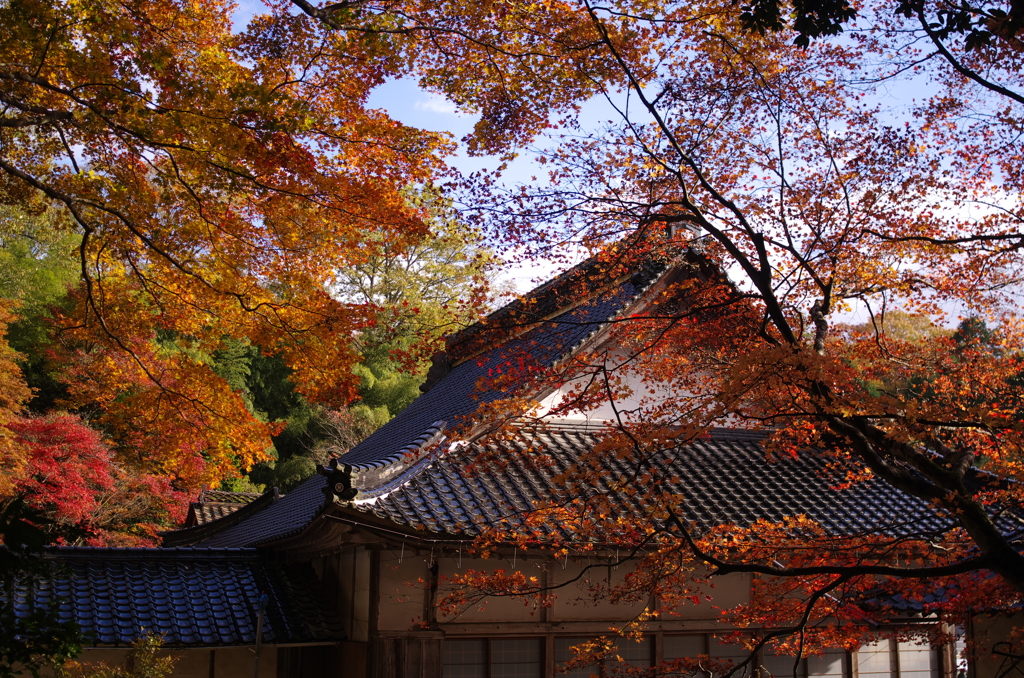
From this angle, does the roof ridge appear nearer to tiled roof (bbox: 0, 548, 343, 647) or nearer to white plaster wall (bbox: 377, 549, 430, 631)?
tiled roof (bbox: 0, 548, 343, 647)

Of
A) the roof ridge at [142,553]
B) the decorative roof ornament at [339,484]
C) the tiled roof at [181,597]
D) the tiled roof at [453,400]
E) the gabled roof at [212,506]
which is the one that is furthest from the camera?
the gabled roof at [212,506]

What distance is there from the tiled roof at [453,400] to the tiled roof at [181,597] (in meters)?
0.63

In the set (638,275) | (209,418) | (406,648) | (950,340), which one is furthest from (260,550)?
(950,340)

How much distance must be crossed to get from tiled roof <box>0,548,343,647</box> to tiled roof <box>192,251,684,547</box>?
63cm

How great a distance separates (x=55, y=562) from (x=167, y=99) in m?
4.80

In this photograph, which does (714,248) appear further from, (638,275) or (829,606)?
(829,606)

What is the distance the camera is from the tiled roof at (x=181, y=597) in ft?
23.9

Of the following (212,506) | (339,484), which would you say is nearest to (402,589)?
(339,484)

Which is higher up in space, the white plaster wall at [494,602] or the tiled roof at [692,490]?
the tiled roof at [692,490]

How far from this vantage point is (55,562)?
7805mm

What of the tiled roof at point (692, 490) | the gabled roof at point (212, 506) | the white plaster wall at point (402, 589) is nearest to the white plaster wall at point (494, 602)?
the white plaster wall at point (402, 589)

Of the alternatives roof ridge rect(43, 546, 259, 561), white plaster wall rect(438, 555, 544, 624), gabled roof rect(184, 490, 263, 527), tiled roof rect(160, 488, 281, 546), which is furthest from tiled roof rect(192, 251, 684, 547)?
gabled roof rect(184, 490, 263, 527)

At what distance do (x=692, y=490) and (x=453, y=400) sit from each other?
457 centimetres

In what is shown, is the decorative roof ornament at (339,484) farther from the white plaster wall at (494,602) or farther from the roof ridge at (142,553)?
the roof ridge at (142,553)
